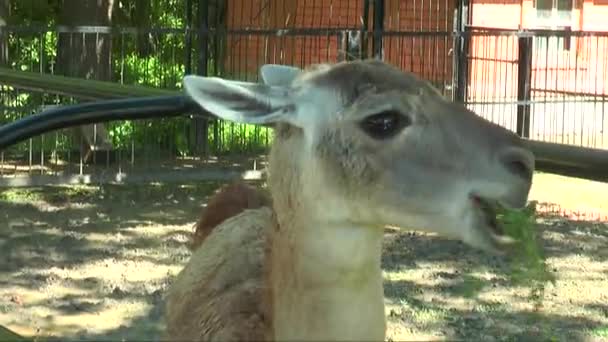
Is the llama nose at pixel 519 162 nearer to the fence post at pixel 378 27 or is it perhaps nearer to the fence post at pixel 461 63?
the fence post at pixel 378 27

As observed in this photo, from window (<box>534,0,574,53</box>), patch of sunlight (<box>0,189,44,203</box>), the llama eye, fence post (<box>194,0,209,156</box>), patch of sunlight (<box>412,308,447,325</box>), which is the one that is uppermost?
window (<box>534,0,574,53</box>)

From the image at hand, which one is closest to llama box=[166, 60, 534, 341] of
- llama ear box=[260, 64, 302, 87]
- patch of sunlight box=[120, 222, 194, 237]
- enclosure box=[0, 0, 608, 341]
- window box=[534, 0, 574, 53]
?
llama ear box=[260, 64, 302, 87]

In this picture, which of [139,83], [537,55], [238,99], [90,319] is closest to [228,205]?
[238,99]

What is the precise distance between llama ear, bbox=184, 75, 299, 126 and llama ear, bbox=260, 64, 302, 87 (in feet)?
1.04

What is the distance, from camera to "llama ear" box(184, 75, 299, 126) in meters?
3.40

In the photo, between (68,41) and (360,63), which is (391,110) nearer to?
(360,63)

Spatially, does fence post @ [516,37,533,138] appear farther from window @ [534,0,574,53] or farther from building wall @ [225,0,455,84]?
window @ [534,0,574,53]

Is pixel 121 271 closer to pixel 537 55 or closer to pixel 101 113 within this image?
pixel 101 113

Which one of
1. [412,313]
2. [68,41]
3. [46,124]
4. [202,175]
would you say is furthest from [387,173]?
[68,41]

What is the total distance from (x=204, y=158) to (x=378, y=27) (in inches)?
109

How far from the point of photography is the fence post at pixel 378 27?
15137 mm

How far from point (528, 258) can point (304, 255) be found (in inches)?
25.7

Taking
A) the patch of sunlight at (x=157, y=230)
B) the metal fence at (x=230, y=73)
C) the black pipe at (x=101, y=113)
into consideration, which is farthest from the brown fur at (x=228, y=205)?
→ the metal fence at (x=230, y=73)

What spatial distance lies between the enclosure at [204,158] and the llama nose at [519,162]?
1.73m
